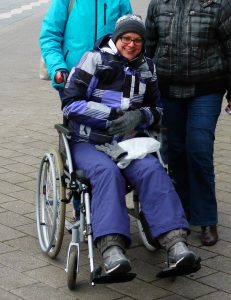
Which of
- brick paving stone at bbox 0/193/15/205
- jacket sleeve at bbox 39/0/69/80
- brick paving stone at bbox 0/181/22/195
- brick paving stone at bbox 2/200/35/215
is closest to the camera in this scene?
jacket sleeve at bbox 39/0/69/80

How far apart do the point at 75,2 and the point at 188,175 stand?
4.54ft

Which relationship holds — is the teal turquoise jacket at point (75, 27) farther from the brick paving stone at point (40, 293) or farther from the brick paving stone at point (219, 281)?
the brick paving stone at point (219, 281)

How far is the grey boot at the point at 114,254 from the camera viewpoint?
4.29 metres

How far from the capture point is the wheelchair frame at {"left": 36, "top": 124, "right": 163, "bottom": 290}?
4.63 meters

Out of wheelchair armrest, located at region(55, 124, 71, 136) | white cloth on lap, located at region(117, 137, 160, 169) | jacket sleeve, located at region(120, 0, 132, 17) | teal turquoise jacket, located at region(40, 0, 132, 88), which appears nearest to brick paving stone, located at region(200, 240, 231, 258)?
white cloth on lap, located at region(117, 137, 160, 169)

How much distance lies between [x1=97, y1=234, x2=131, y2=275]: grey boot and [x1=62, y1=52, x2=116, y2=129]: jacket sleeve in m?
0.80

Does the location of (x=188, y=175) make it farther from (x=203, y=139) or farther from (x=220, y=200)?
(x=220, y=200)

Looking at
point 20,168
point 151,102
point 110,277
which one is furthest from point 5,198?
point 110,277

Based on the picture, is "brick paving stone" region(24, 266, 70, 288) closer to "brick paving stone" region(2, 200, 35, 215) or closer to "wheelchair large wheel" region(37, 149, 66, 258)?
"wheelchair large wheel" region(37, 149, 66, 258)

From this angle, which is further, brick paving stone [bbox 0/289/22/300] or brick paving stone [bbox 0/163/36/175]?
brick paving stone [bbox 0/163/36/175]

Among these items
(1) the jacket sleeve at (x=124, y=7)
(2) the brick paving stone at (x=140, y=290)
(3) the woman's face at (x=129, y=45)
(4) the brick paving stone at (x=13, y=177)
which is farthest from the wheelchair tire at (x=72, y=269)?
(4) the brick paving stone at (x=13, y=177)

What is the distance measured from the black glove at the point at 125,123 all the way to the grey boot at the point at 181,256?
34.0 inches


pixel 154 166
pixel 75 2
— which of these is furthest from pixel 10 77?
pixel 154 166

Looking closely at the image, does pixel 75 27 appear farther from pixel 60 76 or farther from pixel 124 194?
pixel 124 194
